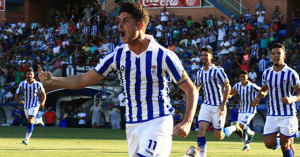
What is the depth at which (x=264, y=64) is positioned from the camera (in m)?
25.9

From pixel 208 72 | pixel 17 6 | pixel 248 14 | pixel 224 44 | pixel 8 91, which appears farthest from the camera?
pixel 17 6

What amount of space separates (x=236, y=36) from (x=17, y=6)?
18.5 meters

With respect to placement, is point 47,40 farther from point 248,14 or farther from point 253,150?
point 253,150

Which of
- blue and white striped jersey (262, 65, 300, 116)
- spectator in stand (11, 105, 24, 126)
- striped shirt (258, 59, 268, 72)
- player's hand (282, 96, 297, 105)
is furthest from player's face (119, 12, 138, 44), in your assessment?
spectator in stand (11, 105, 24, 126)

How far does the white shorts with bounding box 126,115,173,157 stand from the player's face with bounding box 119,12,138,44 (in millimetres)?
1008

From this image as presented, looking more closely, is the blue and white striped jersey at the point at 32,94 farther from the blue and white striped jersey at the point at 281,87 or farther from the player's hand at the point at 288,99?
the player's hand at the point at 288,99

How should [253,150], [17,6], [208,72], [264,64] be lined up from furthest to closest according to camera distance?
1. [17,6]
2. [264,64]
3. [253,150]
4. [208,72]

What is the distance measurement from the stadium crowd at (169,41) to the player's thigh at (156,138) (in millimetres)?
19084

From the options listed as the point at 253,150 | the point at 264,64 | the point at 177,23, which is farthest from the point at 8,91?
the point at 253,150

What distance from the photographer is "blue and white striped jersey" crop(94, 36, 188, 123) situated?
6637 millimetres

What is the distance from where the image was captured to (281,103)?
11.2 meters

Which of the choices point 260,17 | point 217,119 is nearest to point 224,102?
point 217,119

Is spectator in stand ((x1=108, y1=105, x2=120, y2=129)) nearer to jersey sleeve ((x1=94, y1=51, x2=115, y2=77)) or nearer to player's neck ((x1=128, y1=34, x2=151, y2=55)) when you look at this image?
jersey sleeve ((x1=94, y1=51, x2=115, y2=77))

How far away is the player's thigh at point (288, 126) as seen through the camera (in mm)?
11023
